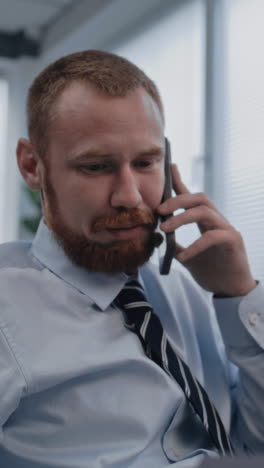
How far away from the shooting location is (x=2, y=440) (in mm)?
911

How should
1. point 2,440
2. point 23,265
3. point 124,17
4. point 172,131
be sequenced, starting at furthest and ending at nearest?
point 124,17 < point 172,131 < point 23,265 < point 2,440

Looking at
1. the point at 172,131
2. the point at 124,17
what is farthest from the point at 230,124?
the point at 124,17

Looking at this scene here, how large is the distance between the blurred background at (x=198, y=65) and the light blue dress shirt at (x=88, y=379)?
4.42 ft

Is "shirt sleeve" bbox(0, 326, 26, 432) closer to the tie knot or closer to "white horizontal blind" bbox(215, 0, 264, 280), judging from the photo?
the tie knot

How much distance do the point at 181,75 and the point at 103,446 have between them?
7.85 feet

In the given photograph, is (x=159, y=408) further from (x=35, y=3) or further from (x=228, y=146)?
(x=35, y=3)

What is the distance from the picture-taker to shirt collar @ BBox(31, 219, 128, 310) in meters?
1.01

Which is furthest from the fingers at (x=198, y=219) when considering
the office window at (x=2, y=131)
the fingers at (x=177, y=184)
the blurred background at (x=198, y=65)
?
the office window at (x=2, y=131)

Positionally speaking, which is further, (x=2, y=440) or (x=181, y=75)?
(x=181, y=75)

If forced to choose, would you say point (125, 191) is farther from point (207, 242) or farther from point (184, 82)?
point (184, 82)

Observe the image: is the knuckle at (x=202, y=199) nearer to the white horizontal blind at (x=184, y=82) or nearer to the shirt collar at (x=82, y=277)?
the shirt collar at (x=82, y=277)

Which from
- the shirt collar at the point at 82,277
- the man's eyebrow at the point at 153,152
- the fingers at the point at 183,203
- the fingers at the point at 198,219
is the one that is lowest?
the shirt collar at the point at 82,277

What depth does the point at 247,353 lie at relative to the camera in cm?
107

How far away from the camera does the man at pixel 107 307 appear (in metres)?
0.91
